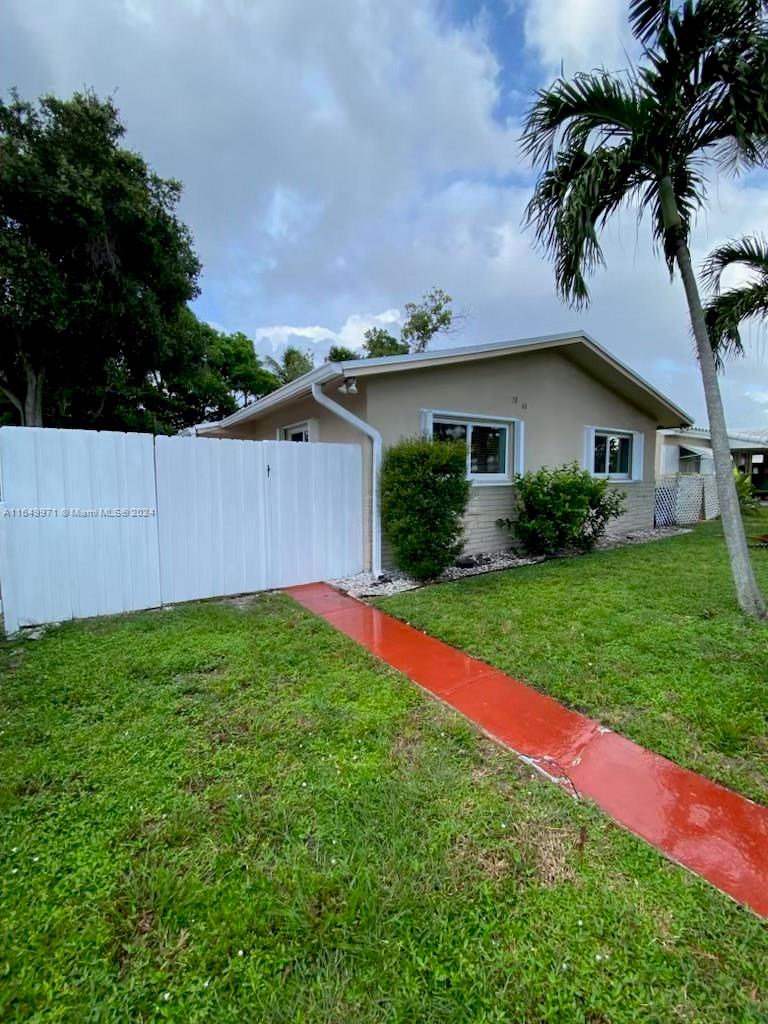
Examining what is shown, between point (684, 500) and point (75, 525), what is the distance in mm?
15037

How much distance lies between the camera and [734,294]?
6832mm

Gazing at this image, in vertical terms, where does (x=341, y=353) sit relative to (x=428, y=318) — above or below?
below

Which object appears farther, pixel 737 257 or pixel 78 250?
pixel 78 250

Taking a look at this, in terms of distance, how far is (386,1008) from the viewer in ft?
4.74

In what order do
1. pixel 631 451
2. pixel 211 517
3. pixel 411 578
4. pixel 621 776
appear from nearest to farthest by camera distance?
pixel 621 776, pixel 211 517, pixel 411 578, pixel 631 451

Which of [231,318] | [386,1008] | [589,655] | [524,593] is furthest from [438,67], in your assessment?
[231,318]

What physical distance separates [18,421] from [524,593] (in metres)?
18.9

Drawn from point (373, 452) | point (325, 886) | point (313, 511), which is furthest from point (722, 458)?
point (325, 886)

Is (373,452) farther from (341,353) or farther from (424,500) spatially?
(341,353)

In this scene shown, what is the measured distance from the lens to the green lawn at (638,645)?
2838 millimetres

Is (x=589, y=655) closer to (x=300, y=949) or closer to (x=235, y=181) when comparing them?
(x=300, y=949)

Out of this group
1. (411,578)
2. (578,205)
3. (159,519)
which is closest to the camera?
(578,205)

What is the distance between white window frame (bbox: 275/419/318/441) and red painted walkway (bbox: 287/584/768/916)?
5.24 meters

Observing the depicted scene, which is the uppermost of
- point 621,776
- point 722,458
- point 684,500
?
point 722,458
